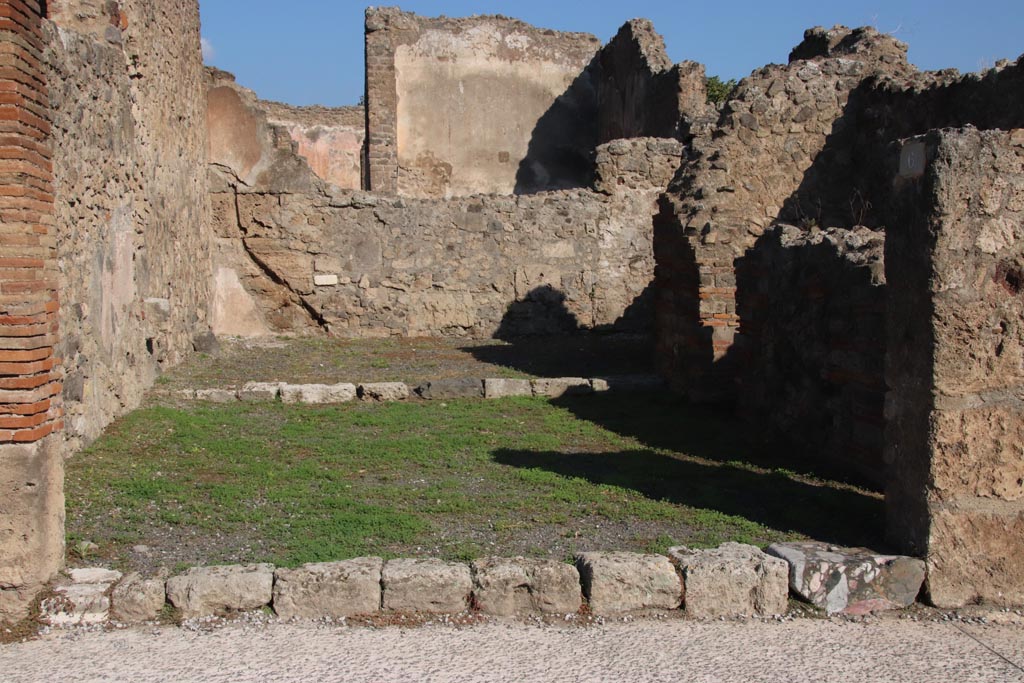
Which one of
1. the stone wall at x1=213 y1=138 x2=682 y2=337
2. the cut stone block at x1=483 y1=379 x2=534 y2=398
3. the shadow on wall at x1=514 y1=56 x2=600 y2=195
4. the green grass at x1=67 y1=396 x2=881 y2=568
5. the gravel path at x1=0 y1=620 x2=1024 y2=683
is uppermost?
the shadow on wall at x1=514 y1=56 x2=600 y2=195

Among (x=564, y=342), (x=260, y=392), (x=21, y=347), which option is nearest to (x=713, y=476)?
(x=21, y=347)

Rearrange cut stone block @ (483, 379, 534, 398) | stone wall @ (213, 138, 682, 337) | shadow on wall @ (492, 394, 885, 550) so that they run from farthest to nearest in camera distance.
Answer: stone wall @ (213, 138, 682, 337) < cut stone block @ (483, 379, 534, 398) < shadow on wall @ (492, 394, 885, 550)

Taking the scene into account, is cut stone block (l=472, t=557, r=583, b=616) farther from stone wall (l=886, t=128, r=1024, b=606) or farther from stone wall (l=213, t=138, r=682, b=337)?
stone wall (l=213, t=138, r=682, b=337)

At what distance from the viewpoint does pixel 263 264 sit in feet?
40.7

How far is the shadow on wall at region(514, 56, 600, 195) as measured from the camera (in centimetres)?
2011

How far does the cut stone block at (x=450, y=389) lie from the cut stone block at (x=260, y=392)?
3.95 feet

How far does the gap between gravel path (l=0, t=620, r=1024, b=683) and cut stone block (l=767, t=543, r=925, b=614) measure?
0.13 meters

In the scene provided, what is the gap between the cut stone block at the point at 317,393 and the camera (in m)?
8.09

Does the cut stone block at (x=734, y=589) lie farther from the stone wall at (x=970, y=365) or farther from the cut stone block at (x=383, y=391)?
the cut stone block at (x=383, y=391)

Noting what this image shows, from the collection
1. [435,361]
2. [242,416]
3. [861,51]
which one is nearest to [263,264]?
[435,361]

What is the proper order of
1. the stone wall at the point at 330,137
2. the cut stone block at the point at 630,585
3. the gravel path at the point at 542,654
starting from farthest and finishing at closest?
the stone wall at the point at 330,137 < the cut stone block at the point at 630,585 < the gravel path at the point at 542,654

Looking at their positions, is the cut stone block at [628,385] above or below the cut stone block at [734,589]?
above

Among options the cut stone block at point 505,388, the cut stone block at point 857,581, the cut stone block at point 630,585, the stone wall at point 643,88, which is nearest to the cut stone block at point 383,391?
the cut stone block at point 505,388

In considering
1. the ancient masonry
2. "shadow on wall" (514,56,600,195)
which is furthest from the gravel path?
"shadow on wall" (514,56,600,195)
